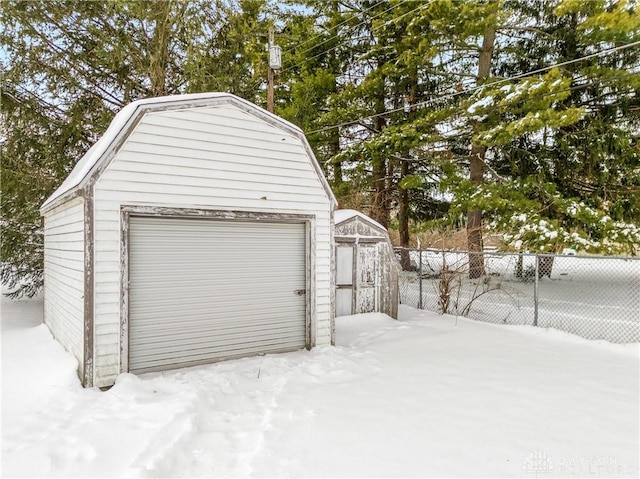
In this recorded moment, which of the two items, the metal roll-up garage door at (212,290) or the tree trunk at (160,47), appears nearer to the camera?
the metal roll-up garage door at (212,290)

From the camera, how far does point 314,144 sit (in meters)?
13.2

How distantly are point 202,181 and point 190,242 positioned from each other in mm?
803

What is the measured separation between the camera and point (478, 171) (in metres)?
12.2

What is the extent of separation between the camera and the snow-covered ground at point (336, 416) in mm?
2785

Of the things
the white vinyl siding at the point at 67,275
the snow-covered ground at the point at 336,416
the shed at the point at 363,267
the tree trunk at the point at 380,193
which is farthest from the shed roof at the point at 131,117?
the tree trunk at the point at 380,193

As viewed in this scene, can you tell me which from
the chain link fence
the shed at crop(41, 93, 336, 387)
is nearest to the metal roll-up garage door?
the shed at crop(41, 93, 336, 387)

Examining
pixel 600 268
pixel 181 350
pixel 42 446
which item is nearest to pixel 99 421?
pixel 42 446

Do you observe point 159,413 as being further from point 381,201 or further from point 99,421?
point 381,201

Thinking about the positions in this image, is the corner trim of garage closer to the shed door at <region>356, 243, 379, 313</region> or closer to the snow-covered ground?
the snow-covered ground

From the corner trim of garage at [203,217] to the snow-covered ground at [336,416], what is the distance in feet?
1.31

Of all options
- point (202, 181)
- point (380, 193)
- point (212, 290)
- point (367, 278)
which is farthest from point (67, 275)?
point (380, 193)

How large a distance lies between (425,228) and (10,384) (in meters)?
11.8

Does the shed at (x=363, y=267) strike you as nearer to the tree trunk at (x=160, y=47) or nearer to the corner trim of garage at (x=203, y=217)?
the corner trim of garage at (x=203, y=217)

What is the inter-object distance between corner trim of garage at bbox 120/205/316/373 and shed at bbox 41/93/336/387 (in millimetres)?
15
